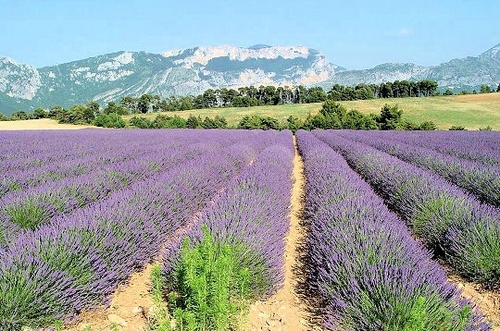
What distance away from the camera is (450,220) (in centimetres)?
409

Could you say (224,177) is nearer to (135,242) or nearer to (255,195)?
(255,195)

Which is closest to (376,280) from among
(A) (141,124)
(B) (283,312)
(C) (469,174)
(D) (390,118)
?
(B) (283,312)

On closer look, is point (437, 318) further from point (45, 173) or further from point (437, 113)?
point (437, 113)

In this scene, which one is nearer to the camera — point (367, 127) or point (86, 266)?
point (86, 266)

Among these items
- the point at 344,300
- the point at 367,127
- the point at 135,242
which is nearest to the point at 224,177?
the point at 135,242

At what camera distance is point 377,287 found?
2.44 metres

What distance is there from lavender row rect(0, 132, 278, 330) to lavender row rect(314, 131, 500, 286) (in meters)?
3.07

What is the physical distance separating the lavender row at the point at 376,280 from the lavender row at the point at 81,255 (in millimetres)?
1648

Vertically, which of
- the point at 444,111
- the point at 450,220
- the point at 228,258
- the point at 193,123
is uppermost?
the point at 228,258

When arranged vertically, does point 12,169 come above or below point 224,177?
above

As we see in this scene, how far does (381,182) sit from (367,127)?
107 feet

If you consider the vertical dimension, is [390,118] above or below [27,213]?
below

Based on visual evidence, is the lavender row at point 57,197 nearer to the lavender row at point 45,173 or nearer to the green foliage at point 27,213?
the green foliage at point 27,213

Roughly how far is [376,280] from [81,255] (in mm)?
2105
